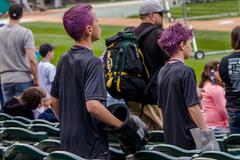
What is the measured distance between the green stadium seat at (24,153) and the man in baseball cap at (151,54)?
7.94ft

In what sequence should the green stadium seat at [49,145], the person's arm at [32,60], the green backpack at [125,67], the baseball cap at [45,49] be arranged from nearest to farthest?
1. the green stadium seat at [49,145]
2. the green backpack at [125,67]
3. the person's arm at [32,60]
4. the baseball cap at [45,49]

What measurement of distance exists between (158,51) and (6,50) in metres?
3.17

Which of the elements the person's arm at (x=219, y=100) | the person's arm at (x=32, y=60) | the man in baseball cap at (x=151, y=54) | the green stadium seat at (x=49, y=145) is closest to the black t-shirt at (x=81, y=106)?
the green stadium seat at (x=49, y=145)

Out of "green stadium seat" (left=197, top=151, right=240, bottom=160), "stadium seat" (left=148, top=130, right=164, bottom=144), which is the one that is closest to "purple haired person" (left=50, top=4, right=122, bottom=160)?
"green stadium seat" (left=197, top=151, right=240, bottom=160)

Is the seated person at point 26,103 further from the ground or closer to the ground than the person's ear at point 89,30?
closer to the ground

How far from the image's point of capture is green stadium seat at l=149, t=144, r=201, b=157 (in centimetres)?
501

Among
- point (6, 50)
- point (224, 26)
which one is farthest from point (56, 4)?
point (6, 50)

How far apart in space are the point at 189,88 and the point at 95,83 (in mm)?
990

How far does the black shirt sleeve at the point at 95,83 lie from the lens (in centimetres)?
473

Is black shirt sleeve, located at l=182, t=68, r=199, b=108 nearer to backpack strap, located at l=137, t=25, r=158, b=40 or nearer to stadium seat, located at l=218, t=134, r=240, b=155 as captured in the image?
stadium seat, located at l=218, t=134, r=240, b=155

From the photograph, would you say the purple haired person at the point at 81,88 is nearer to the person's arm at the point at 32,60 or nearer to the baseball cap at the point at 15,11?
the person's arm at the point at 32,60

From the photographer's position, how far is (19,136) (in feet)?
19.7

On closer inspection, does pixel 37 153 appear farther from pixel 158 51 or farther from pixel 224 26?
pixel 224 26

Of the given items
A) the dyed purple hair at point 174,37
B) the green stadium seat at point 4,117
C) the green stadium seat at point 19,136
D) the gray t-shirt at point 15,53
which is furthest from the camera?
the gray t-shirt at point 15,53
